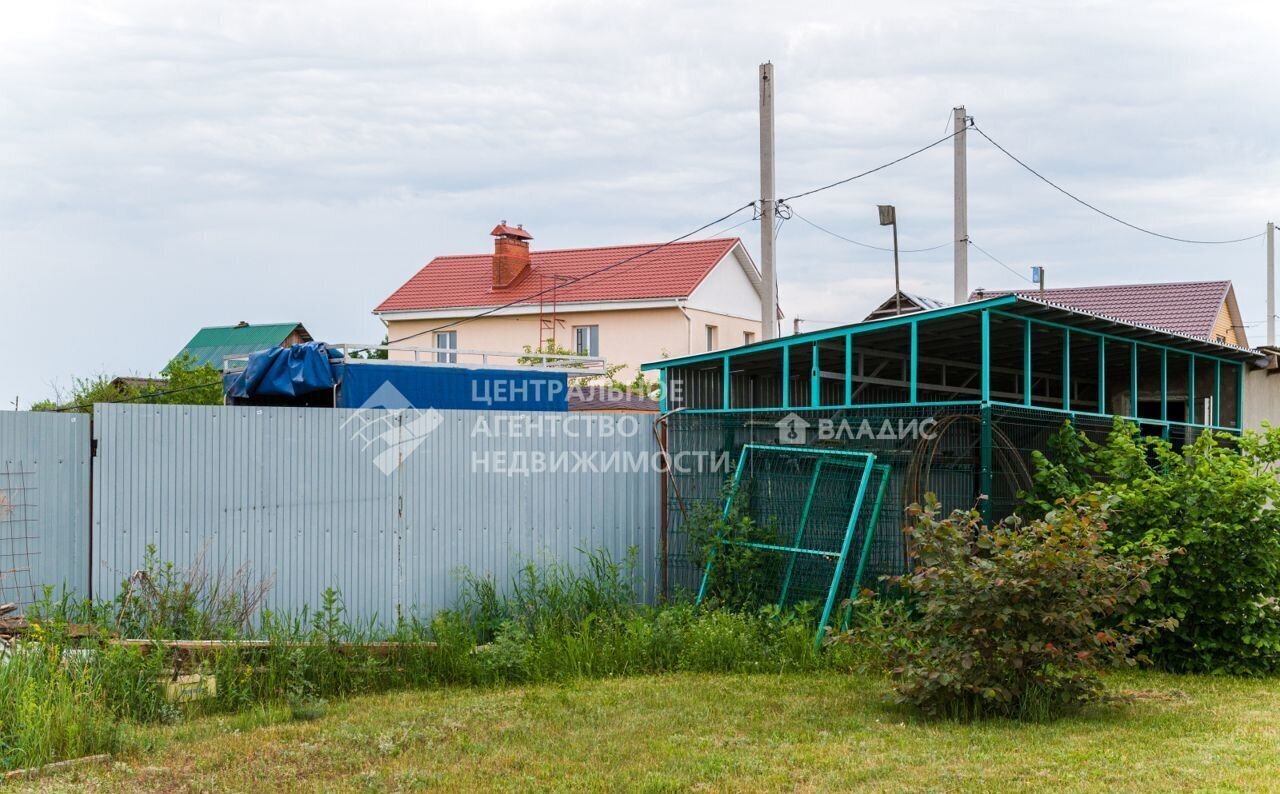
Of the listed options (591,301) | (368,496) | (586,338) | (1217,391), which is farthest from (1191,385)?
(586,338)

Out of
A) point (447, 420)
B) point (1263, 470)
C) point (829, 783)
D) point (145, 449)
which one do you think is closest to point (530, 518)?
point (447, 420)

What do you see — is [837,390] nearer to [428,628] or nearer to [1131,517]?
[1131,517]

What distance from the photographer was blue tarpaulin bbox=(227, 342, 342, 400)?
13.1m

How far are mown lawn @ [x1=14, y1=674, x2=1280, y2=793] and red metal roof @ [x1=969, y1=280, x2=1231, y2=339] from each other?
20451 mm

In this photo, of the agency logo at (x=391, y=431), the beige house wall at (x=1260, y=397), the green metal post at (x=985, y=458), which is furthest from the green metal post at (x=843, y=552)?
the beige house wall at (x=1260, y=397)

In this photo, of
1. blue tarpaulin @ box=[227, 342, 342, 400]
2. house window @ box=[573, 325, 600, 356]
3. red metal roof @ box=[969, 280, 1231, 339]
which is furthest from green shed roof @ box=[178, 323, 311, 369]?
blue tarpaulin @ box=[227, 342, 342, 400]

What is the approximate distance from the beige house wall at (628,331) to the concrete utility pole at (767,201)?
15538 millimetres

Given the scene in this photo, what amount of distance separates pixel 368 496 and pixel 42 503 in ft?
7.93

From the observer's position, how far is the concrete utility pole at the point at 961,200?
19.1m

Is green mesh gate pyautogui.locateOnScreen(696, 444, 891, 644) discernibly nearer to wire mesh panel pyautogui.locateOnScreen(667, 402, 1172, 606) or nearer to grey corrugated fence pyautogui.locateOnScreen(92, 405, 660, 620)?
wire mesh panel pyautogui.locateOnScreen(667, 402, 1172, 606)

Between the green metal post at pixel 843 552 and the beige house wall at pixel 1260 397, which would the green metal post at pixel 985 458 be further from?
the beige house wall at pixel 1260 397

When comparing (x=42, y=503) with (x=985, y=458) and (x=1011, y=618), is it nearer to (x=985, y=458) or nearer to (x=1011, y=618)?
(x=1011, y=618)

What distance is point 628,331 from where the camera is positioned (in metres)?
33.4

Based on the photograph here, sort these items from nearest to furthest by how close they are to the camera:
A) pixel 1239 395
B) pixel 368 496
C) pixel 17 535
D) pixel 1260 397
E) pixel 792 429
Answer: pixel 17 535 → pixel 368 496 → pixel 792 429 → pixel 1239 395 → pixel 1260 397
